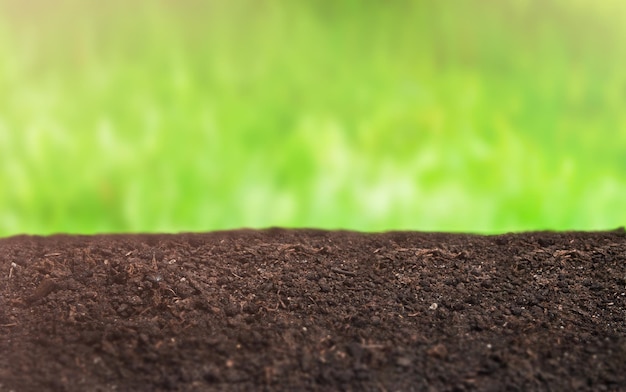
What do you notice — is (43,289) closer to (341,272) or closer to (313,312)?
(313,312)

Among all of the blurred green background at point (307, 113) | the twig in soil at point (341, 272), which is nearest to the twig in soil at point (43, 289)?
the blurred green background at point (307, 113)

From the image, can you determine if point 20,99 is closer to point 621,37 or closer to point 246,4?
point 246,4

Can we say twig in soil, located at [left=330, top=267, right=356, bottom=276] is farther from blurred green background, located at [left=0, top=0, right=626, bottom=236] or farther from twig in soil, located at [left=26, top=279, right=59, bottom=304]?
twig in soil, located at [left=26, top=279, right=59, bottom=304]

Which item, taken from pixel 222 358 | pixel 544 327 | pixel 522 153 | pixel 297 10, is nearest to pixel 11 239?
pixel 222 358

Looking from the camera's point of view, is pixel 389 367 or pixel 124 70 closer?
pixel 389 367

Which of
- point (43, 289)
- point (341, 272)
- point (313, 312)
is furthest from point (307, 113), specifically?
point (43, 289)
